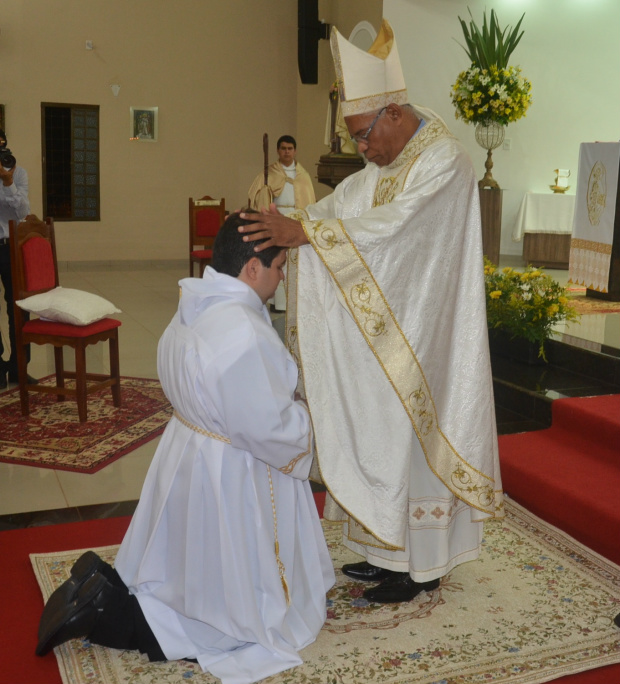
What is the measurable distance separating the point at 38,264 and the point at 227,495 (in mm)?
3422

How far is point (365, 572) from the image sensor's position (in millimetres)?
3184

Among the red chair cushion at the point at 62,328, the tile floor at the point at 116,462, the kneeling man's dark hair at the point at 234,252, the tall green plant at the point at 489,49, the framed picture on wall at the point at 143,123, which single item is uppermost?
the tall green plant at the point at 489,49

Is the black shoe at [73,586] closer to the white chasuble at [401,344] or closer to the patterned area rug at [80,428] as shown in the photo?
the white chasuble at [401,344]

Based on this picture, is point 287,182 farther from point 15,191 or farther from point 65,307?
point 65,307

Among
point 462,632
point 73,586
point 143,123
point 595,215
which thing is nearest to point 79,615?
point 73,586

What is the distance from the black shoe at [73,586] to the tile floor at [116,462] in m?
1.24

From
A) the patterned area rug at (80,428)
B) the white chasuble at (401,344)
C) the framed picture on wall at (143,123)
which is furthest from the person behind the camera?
the framed picture on wall at (143,123)

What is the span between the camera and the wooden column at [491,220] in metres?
8.84

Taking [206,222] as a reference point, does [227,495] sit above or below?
below

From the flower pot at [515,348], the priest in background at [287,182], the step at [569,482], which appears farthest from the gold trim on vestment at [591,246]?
the step at [569,482]

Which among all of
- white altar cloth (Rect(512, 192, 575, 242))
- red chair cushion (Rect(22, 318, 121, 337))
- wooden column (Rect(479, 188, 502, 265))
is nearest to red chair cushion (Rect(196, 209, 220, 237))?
wooden column (Rect(479, 188, 502, 265))

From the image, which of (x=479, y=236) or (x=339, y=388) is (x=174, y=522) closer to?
(x=339, y=388)

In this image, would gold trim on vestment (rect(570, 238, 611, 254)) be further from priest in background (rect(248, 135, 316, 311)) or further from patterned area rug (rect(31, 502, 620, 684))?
patterned area rug (rect(31, 502, 620, 684))

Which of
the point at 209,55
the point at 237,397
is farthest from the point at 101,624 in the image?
the point at 209,55
